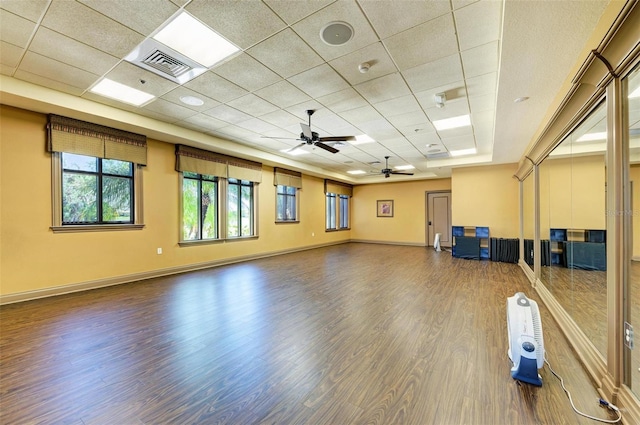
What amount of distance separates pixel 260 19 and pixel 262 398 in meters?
3.18

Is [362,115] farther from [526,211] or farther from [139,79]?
[526,211]

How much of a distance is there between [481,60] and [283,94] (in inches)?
101

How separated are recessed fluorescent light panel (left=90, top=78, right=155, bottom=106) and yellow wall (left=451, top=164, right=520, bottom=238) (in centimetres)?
849

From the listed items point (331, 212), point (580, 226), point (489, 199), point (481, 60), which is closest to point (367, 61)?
point (481, 60)

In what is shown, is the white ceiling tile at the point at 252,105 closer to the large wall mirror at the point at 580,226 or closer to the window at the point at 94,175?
the window at the point at 94,175

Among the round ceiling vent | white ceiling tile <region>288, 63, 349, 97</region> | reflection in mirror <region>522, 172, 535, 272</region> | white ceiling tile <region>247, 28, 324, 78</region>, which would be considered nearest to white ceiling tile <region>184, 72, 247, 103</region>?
white ceiling tile <region>247, 28, 324, 78</region>

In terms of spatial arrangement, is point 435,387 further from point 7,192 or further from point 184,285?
point 7,192

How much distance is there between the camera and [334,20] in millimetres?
2463

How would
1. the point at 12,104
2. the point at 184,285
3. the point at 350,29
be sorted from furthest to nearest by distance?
the point at 184,285
the point at 12,104
the point at 350,29

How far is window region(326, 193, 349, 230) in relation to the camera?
455 inches

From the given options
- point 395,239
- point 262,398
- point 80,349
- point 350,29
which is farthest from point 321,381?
point 395,239

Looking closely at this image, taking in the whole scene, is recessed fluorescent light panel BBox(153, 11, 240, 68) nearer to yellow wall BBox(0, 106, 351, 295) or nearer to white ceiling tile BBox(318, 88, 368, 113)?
white ceiling tile BBox(318, 88, 368, 113)

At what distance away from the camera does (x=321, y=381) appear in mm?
2074

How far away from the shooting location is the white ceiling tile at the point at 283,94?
370 cm
